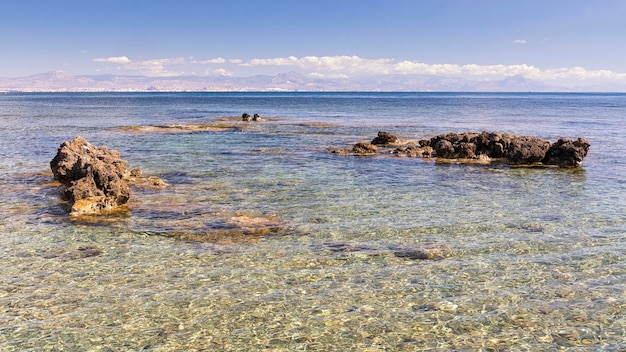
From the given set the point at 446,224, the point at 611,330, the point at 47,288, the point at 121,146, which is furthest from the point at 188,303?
the point at 121,146

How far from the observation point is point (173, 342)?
884 cm

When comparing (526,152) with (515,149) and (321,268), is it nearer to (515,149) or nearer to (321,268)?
(515,149)

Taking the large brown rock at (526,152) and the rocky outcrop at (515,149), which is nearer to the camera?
the rocky outcrop at (515,149)

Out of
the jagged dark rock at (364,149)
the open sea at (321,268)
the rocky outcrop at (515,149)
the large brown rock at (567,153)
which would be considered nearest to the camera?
the open sea at (321,268)

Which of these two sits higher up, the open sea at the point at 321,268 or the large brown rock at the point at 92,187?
the large brown rock at the point at 92,187

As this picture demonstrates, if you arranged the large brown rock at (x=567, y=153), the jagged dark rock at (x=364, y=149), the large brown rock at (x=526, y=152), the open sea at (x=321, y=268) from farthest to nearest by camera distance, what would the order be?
the jagged dark rock at (x=364, y=149), the large brown rock at (x=526, y=152), the large brown rock at (x=567, y=153), the open sea at (x=321, y=268)

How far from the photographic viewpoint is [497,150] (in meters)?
33.3

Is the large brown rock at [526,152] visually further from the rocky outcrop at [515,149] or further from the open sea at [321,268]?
the open sea at [321,268]

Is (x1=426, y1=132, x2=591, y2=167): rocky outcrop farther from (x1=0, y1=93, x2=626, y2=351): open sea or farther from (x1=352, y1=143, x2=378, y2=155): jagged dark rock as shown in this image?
(x1=0, y1=93, x2=626, y2=351): open sea

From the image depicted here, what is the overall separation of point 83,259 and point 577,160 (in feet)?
93.9

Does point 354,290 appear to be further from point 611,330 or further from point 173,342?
point 611,330

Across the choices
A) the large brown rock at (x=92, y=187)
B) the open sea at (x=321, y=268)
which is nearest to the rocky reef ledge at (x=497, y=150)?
the open sea at (x=321, y=268)

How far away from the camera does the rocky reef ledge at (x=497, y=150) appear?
101ft

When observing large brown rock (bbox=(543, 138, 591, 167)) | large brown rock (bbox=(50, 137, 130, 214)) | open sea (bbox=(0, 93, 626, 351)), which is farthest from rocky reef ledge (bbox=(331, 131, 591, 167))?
large brown rock (bbox=(50, 137, 130, 214))
